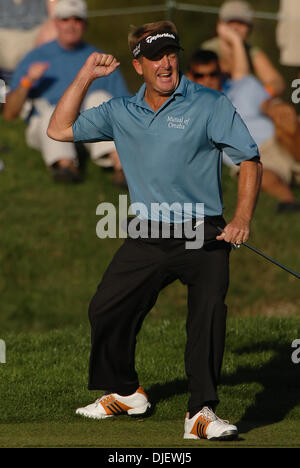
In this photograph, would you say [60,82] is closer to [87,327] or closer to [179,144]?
[87,327]

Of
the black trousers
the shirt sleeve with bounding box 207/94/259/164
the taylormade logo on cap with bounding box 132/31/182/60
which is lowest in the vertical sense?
the black trousers

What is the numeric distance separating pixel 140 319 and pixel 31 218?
646 centimetres

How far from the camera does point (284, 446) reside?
18.1 feet

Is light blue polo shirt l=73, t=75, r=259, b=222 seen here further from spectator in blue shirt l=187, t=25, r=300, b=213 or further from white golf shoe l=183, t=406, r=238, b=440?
spectator in blue shirt l=187, t=25, r=300, b=213

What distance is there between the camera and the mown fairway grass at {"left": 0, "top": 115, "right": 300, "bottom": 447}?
21.1 feet

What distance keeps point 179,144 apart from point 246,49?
25.1ft

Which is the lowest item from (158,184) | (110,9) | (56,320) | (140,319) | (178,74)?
(56,320)

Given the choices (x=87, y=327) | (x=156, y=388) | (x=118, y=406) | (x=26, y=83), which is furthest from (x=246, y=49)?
(x=118, y=406)

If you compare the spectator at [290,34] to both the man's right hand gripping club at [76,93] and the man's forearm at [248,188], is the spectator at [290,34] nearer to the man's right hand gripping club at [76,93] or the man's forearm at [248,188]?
the man's right hand gripping club at [76,93]

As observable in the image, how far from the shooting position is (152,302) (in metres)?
6.43

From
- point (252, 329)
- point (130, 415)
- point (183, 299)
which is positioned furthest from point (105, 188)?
point (130, 415)

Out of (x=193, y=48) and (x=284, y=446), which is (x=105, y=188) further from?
(x=284, y=446)

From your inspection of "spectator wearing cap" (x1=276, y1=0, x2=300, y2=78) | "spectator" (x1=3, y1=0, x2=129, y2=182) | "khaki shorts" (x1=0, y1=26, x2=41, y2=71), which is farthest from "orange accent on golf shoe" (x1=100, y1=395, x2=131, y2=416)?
"spectator wearing cap" (x1=276, y1=0, x2=300, y2=78)

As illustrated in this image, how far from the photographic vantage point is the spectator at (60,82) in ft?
42.0
